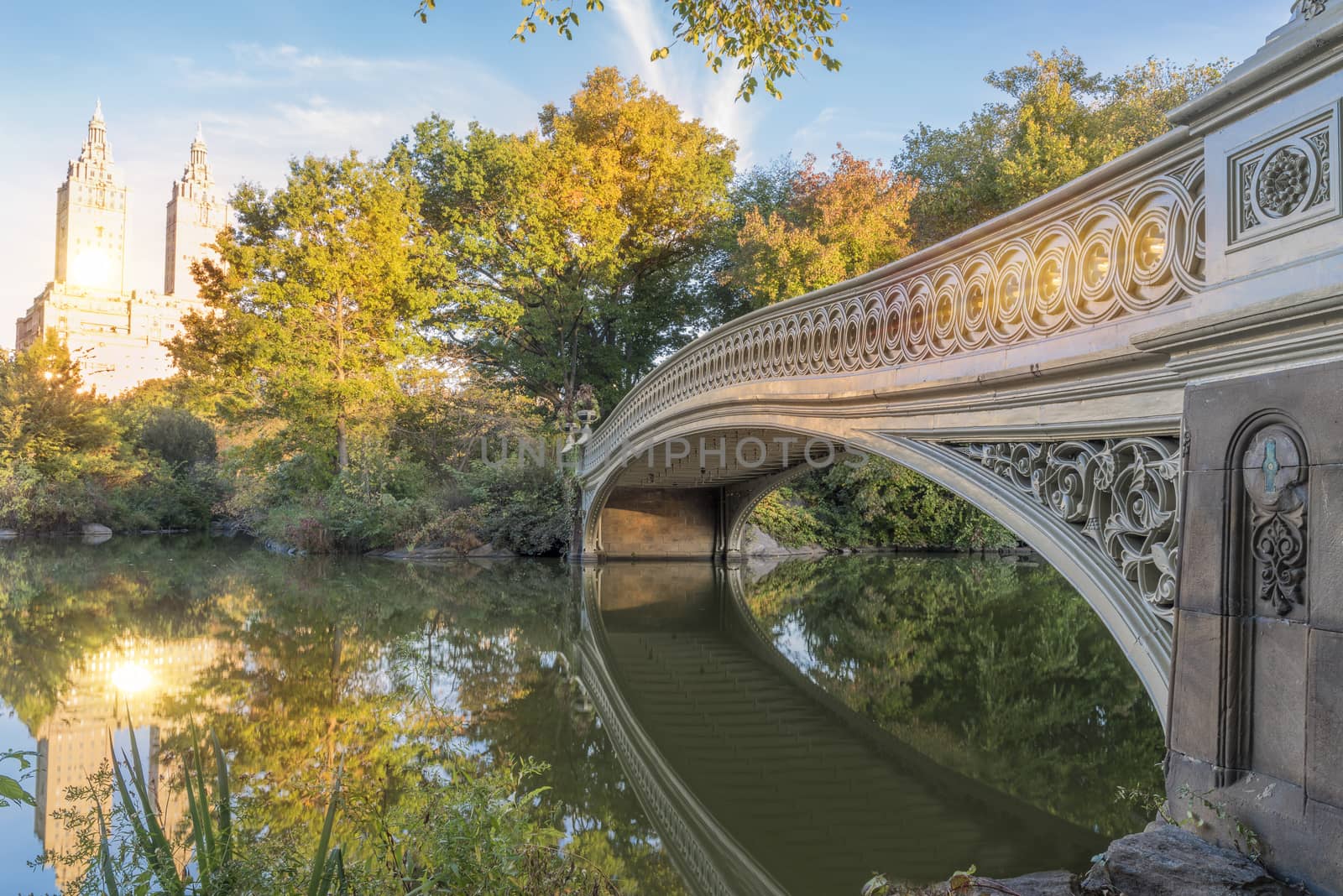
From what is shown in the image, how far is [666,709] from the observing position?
21.6 feet

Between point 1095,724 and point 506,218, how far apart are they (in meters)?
19.2

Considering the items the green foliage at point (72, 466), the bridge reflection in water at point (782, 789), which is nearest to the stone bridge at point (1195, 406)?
the bridge reflection in water at point (782, 789)

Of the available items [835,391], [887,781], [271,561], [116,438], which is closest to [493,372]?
[271,561]

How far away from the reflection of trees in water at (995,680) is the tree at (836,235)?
6.30 metres

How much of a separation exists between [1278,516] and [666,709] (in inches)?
185

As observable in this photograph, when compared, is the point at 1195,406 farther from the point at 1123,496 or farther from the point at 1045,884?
the point at 1045,884

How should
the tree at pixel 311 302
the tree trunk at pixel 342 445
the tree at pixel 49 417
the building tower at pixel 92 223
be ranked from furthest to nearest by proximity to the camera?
the building tower at pixel 92 223 < the tree at pixel 49 417 < the tree trunk at pixel 342 445 < the tree at pixel 311 302

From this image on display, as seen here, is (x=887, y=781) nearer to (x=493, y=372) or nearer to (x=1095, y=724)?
(x=1095, y=724)

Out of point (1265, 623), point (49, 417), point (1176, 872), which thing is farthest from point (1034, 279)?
point (49, 417)

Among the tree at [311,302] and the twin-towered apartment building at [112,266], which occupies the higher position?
the twin-towered apartment building at [112,266]

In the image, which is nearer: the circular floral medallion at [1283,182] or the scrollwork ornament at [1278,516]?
the scrollwork ornament at [1278,516]

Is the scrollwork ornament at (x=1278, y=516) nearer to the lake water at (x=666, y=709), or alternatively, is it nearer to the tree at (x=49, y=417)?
the lake water at (x=666, y=709)

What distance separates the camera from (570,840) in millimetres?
3793

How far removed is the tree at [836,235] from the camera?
55.8 feet
